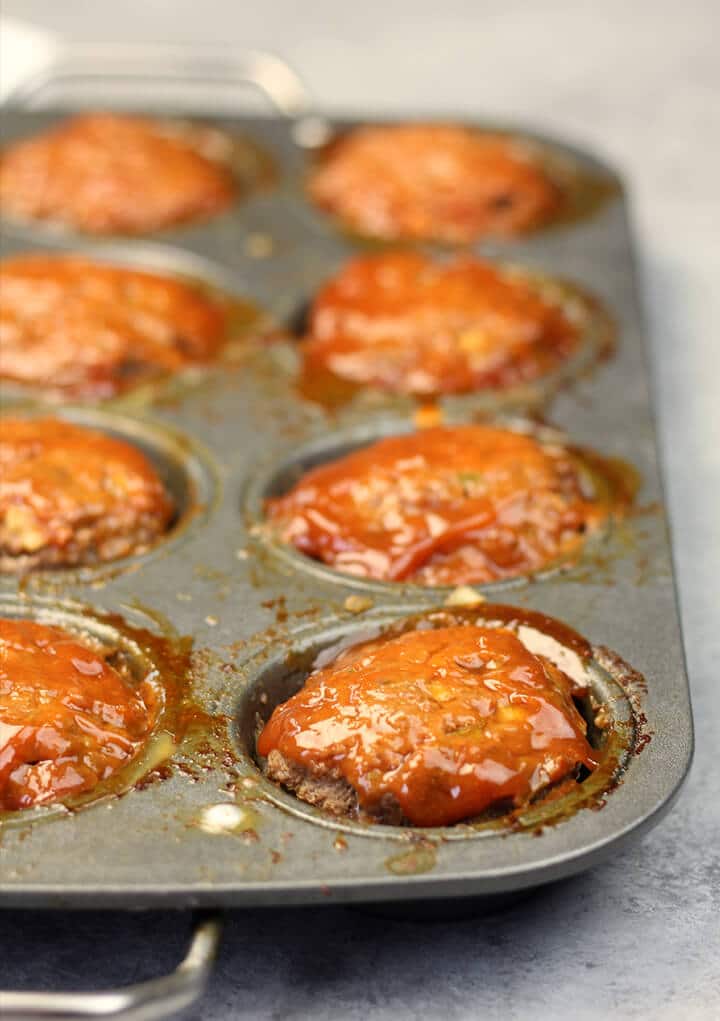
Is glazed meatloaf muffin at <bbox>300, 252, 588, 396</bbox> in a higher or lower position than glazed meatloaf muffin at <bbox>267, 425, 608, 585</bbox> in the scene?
higher

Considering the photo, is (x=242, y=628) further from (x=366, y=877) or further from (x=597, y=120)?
(x=597, y=120)

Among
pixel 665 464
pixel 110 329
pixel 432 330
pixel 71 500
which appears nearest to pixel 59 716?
pixel 71 500

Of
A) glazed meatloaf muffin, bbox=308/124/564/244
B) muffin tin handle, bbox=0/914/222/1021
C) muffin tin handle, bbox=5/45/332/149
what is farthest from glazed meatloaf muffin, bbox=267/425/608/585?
muffin tin handle, bbox=5/45/332/149

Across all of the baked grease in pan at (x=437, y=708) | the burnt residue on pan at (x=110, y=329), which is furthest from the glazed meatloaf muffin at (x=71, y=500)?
the baked grease in pan at (x=437, y=708)

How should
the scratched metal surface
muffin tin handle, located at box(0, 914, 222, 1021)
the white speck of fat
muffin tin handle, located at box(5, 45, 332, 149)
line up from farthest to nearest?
muffin tin handle, located at box(5, 45, 332, 149), the white speck of fat, the scratched metal surface, muffin tin handle, located at box(0, 914, 222, 1021)

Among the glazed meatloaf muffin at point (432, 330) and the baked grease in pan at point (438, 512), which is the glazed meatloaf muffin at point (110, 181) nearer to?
the glazed meatloaf muffin at point (432, 330)

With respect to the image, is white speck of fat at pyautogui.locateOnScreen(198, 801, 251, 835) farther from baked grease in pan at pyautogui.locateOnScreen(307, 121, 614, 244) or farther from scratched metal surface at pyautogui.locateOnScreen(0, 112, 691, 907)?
baked grease in pan at pyautogui.locateOnScreen(307, 121, 614, 244)
